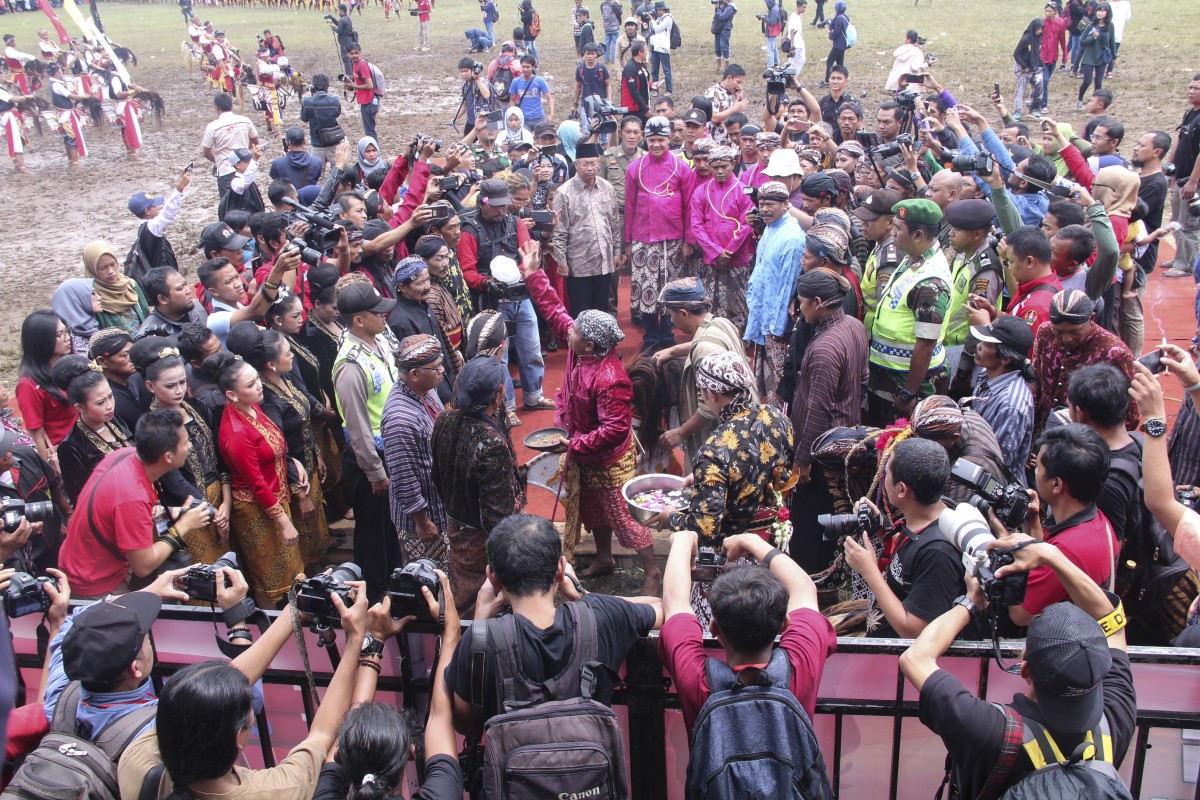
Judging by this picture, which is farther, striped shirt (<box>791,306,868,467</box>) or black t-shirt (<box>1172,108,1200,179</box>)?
black t-shirt (<box>1172,108,1200,179</box>)

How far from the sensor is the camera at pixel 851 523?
3.08m

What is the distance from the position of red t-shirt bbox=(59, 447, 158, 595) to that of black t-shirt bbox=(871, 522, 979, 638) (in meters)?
3.05

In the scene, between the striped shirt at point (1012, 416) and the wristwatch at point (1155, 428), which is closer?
the wristwatch at point (1155, 428)

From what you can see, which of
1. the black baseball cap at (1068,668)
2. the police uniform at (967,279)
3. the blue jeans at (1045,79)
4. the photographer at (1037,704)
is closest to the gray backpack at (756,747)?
the photographer at (1037,704)

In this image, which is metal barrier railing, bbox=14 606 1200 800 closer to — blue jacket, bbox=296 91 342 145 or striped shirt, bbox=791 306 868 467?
striped shirt, bbox=791 306 868 467

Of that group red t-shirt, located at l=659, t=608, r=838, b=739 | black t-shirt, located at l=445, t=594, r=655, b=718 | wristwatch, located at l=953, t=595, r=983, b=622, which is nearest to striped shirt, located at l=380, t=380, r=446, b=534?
black t-shirt, located at l=445, t=594, r=655, b=718

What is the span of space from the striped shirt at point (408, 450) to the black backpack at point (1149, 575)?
301cm

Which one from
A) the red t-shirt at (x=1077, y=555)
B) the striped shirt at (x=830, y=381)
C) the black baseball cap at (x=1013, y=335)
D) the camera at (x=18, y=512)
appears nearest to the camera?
the red t-shirt at (x=1077, y=555)

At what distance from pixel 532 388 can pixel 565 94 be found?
49.7 ft

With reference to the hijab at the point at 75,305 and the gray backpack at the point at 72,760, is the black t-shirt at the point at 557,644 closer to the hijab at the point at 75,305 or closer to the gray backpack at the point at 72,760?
the gray backpack at the point at 72,760

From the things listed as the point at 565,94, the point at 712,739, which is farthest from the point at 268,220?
the point at 565,94

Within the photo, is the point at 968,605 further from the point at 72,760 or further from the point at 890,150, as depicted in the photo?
the point at 890,150

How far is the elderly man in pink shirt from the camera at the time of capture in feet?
26.0

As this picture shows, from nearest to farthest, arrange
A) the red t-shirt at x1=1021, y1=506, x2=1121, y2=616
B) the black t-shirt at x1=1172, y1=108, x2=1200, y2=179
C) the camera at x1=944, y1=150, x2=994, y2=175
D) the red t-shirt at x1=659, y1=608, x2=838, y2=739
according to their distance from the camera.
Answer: the red t-shirt at x1=659, y1=608, x2=838, y2=739 < the red t-shirt at x1=1021, y1=506, x2=1121, y2=616 < the camera at x1=944, y1=150, x2=994, y2=175 < the black t-shirt at x1=1172, y1=108, x2=1200, y2=179
